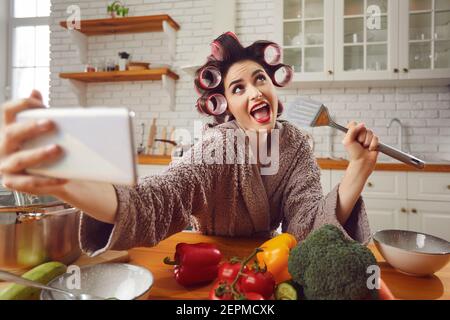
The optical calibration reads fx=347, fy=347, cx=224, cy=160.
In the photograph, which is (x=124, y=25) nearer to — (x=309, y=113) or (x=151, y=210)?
(x=309, y=113)

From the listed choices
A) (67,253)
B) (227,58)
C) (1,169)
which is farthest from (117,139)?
(227,58)

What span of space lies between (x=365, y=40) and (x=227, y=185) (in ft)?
7.00

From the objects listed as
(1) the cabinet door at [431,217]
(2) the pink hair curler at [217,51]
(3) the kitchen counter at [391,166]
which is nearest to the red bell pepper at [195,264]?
(2) the pink hair curler at [217,51]

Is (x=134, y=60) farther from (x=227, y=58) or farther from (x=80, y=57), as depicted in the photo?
(x=227, y=58)

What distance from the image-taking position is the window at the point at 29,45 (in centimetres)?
346

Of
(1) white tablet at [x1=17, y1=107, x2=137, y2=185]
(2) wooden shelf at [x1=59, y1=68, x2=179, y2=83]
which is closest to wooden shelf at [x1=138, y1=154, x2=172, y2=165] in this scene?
(2) wooden shelf at [x1=59, y1=68, x2=179, y2=83]

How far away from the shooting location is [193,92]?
3129 millimetres

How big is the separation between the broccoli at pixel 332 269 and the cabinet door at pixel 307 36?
7.41ft

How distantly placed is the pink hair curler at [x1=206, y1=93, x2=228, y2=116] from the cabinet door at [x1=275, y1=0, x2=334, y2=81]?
1703 millimetres

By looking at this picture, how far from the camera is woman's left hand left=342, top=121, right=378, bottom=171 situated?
865 mm

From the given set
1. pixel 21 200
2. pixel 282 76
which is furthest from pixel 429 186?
pixel 21 200

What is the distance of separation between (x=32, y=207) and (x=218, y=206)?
0.49 metres

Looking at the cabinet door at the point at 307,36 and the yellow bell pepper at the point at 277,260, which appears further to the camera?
the cabinet door at the point at 307,36

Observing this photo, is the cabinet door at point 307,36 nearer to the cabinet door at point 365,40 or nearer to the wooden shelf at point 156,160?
the cabinet door at point 365,40
